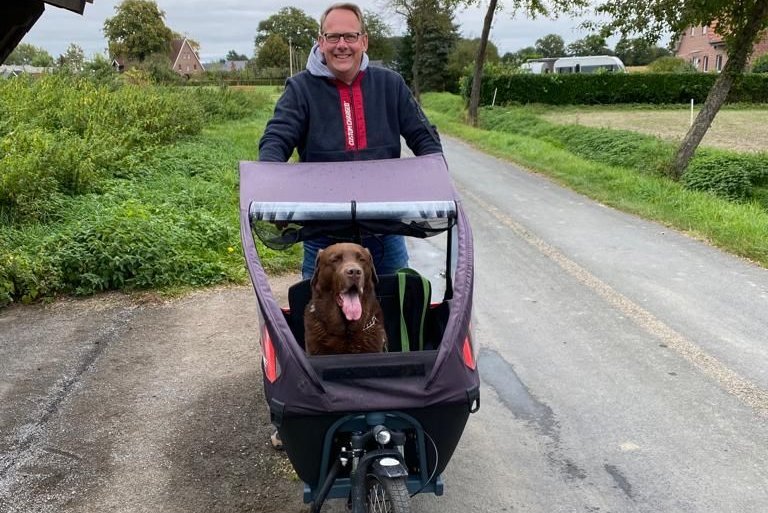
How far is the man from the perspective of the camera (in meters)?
3.85

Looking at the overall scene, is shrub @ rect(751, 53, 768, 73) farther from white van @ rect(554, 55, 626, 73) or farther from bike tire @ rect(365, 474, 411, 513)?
bike tire @ rect(365, 474, 411, 513)

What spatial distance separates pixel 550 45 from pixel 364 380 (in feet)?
376

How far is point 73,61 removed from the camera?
23.7m

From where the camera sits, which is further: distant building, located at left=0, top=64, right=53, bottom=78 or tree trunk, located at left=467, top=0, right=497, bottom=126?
tree trunk, located at left=467, top=0, right=497, bottom=126

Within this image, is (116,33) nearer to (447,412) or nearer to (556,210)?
(556,210)

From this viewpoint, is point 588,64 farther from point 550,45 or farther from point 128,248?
point 550,45

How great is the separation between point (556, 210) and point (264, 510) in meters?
9.10

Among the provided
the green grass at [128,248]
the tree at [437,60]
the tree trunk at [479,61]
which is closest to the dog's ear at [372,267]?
the green grass at [128,248]

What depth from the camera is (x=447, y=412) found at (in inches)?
110

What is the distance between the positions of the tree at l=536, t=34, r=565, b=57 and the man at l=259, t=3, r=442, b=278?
106625 mm

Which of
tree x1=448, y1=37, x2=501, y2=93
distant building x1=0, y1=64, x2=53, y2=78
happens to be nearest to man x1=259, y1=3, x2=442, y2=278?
distant building x1=0, y1=64, x2=53, y2=78

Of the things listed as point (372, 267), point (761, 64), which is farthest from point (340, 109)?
point (761, 64)

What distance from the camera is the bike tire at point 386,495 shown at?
2.66 m

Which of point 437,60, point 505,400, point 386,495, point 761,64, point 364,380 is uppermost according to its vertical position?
point 761,64
